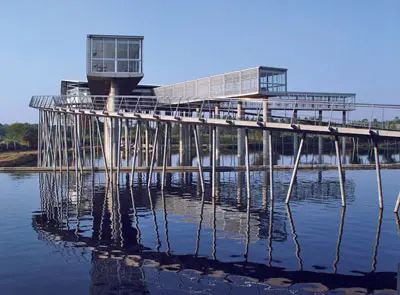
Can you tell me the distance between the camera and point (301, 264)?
40.9ft

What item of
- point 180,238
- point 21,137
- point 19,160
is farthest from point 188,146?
point 21,137

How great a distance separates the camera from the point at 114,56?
4153 cm

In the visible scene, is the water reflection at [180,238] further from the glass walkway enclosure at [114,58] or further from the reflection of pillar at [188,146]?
the reflection of pillar at [188,146]

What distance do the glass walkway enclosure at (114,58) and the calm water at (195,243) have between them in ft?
53.5

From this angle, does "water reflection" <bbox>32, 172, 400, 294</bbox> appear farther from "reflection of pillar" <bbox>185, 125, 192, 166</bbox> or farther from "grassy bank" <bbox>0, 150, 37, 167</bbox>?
"grassy bank" <bbox>0, 150, 37, 167</bbox>

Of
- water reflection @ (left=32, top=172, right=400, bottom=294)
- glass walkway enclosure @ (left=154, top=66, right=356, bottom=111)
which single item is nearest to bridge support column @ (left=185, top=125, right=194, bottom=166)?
glass walkway enclosure @ (left=154, top=66, right=356, bottom=111)

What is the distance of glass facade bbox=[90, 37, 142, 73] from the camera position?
136ft

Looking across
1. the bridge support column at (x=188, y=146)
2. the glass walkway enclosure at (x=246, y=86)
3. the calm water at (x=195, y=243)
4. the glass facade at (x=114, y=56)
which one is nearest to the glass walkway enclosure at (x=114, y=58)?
the glass facade at (x=114, y=56)

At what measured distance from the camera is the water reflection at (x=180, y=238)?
36.8 ft

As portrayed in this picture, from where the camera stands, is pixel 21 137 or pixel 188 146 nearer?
pixel 188 146

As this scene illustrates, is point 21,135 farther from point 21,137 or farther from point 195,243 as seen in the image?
point 195,243

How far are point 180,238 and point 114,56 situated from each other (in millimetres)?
29034

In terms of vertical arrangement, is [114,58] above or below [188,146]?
above

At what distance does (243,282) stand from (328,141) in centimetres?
8870
